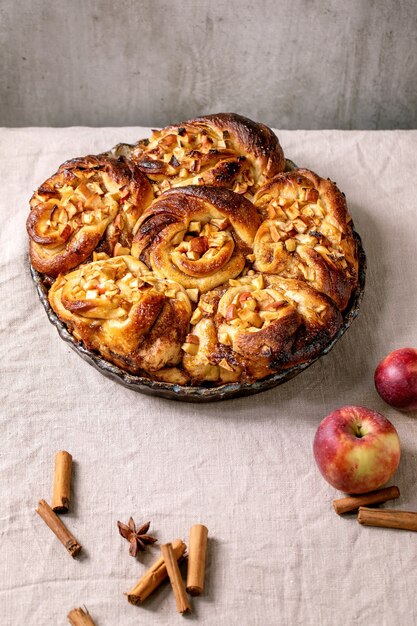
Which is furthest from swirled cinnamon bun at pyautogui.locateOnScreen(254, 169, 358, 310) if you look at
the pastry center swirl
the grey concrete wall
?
the grey concrete wall

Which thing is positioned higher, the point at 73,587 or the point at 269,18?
the point at 269,18

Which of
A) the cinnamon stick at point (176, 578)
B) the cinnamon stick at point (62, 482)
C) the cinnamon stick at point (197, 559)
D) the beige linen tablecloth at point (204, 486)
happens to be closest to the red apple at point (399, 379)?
the beige linen tablecloth at point (204, 486)

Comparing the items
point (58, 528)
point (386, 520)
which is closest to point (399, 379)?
point (386, 520)

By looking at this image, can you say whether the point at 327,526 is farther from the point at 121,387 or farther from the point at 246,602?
the point at 121,387

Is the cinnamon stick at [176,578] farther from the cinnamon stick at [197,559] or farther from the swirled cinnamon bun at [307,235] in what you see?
the swirled cinnamon bun at [307,235]

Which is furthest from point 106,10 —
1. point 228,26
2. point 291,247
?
point 291,247

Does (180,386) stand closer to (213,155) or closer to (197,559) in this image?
(197,559)
